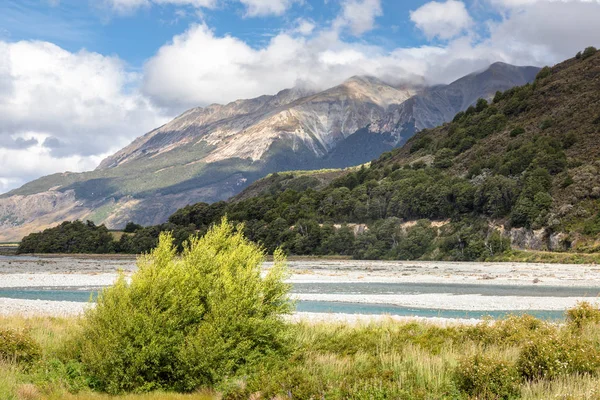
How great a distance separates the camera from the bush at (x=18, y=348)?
13.6 meters

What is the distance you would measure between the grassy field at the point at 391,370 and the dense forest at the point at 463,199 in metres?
65.9

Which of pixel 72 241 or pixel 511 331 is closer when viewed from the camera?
pixel 511 331

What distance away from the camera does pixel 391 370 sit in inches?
459

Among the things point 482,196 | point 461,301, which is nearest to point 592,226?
point 482,196

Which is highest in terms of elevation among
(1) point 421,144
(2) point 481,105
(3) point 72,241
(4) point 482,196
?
(2) point 481,105

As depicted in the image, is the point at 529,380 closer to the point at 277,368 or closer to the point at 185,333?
the point at 277,368

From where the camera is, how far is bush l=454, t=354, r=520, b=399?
1054 centimetres

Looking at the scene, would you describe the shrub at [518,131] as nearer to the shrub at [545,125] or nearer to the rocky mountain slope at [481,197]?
the rocky mountain slope at [481,197]

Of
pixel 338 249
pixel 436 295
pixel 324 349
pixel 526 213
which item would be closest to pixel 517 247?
pixel 526 213

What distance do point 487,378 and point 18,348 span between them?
11407mm

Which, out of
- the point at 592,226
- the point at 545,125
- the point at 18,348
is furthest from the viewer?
the point at 545,125

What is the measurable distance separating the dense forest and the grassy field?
216 ft

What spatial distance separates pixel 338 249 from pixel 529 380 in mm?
104542

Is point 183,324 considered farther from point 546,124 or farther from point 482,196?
point 546,124
